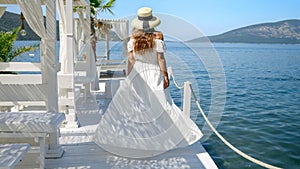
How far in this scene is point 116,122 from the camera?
10.5 feet

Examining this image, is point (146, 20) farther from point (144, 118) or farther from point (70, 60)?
point (70, 60)

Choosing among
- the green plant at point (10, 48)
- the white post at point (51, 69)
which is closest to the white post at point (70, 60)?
the white post at point (51, 69)

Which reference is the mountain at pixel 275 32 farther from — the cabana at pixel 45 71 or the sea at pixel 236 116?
the cabana at pixel 45 71

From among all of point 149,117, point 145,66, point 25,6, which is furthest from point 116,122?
point 25,6

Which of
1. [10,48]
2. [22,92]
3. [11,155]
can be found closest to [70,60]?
[22,92]

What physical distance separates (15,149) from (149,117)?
4.52 feet

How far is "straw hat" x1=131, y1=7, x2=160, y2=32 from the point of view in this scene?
10.3ft

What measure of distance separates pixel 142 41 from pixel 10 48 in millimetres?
6130

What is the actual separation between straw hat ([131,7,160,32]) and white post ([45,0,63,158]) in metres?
0.78

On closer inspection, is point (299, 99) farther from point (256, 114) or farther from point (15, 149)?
point (15, 149)

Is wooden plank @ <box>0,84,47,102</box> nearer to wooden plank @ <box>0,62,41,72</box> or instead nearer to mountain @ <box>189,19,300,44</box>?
wooden plank @ <box>0,62,41,72</box>

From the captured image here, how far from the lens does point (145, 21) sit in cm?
316

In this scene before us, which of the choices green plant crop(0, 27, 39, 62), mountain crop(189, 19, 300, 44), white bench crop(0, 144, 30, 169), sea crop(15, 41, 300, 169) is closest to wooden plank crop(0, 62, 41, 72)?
sea crop(15, 41, 300, 169)

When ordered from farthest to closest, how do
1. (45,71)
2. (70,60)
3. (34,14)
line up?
(70,60)
(45,71)
(34,14)
